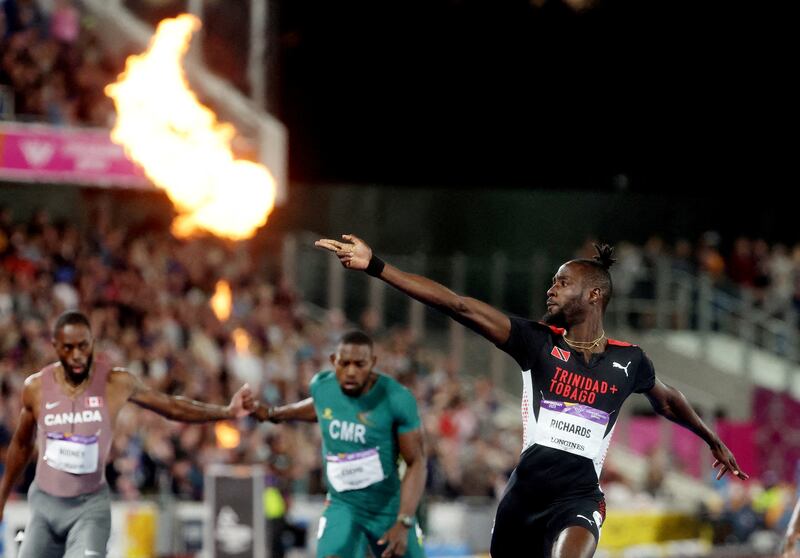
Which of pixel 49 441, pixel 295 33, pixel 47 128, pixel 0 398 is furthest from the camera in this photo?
pixel 295 33

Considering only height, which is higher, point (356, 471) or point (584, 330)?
point (584, 330)

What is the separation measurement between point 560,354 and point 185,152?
12.8 metres

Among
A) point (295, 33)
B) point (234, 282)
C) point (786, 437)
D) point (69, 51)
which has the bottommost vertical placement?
point (786, 437)

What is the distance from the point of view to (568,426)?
25.6 ft

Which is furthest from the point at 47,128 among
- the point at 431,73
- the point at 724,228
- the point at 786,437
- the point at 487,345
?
the point at 724,228

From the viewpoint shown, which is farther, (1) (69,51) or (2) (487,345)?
(2) (487,345)

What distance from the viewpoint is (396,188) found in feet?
90.4

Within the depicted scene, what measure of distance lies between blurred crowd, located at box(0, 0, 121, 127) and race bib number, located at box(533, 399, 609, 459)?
43.3ft

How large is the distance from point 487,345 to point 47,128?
824cm

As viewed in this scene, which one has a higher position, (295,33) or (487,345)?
(295,33)

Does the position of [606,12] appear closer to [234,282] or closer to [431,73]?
[431,73]

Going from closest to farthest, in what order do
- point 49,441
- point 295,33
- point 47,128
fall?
point 49,441, point 47,128, point 295,33

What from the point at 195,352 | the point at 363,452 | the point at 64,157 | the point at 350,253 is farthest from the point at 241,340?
the point at 350,253

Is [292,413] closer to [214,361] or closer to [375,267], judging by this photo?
[375,267]
